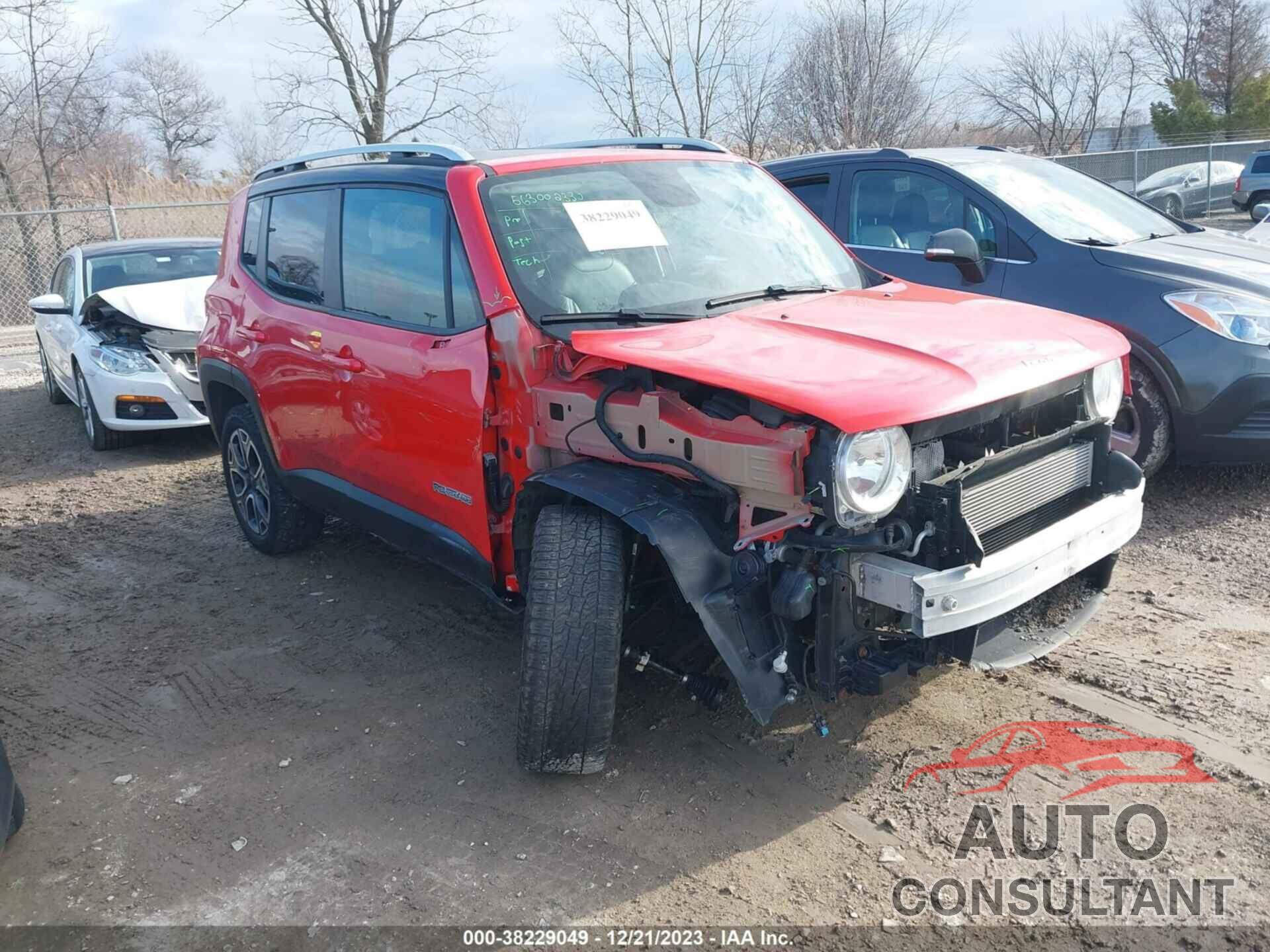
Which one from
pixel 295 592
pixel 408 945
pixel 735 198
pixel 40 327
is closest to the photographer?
pixel 408 945

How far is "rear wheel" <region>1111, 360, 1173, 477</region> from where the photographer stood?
17.3 feet

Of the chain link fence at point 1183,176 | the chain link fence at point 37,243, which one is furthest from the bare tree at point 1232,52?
the chain link fence at point 37,243

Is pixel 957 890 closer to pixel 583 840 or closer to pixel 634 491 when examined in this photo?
pixel 583 840

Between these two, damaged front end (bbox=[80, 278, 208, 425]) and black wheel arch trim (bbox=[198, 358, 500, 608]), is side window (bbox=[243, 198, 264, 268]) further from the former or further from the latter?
damaged front end (bbox=[80, 278, 208, 425])

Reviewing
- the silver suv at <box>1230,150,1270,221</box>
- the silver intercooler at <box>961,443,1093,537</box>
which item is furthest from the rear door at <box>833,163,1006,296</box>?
the silver suv at <box>1230,150,1270,221</box>

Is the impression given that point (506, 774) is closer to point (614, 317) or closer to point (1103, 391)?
point (614, 317)

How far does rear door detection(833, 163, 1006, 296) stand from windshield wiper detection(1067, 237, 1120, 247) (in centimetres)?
39

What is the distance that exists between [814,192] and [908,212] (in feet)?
2.43

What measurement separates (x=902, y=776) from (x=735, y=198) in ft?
7.85

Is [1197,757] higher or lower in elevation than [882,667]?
lower

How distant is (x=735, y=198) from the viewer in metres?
4.25

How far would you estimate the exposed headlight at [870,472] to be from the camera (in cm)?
269

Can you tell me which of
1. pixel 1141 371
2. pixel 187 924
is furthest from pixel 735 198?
pixel 187 924

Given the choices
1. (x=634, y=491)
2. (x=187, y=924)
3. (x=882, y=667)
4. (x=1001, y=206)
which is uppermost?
(x=1001, y=206)
